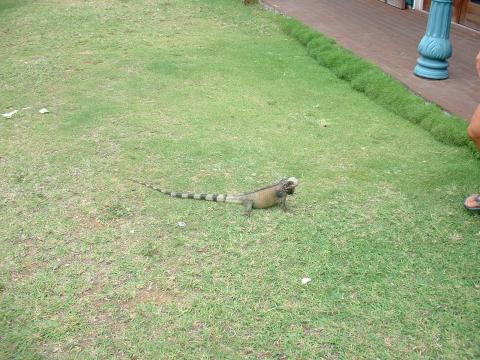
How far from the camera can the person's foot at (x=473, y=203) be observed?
3713mm

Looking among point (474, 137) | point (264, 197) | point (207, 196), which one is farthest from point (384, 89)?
point (207, 196)

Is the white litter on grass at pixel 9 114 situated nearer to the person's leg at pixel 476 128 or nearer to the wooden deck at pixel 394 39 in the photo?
the wooden deck at pixel 394 39

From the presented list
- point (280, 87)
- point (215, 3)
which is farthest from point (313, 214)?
point (215, 3)

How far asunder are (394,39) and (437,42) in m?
2.15

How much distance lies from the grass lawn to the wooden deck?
746 mm

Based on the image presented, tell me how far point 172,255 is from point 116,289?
0.44 m

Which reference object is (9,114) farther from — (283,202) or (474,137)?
(474,137)

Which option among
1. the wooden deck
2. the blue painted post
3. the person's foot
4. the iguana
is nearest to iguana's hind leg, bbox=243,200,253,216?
the iguana

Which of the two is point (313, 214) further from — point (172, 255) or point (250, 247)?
point (172, 255)

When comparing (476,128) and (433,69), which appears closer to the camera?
(476,128)

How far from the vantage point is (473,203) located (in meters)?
3.73

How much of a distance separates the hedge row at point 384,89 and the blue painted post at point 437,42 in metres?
0.45

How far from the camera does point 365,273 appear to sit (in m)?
3.20

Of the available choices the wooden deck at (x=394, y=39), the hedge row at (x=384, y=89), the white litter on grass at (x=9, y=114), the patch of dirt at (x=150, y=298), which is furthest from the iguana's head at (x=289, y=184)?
the white litter on grass at (x=9, y=114)
